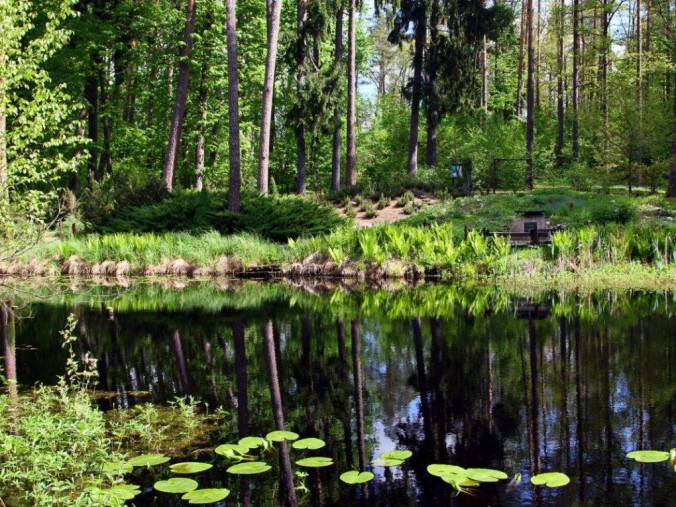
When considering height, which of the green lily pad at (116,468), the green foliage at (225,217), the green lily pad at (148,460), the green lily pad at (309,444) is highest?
the green foliage at (225,217)

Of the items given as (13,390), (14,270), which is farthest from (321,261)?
(13,390)

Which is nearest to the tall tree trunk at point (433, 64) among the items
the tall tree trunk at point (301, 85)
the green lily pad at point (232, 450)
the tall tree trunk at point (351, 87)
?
the tall tree trunk at point (351, 87)

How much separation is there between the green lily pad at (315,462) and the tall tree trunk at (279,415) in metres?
0.11

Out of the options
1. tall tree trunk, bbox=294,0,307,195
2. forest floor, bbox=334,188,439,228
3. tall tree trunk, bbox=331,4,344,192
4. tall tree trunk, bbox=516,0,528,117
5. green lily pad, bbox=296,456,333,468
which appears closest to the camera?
green lily pad, bbox=296,456,333,468

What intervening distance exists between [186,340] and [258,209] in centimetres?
1150

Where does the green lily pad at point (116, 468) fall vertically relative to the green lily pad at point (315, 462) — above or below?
above

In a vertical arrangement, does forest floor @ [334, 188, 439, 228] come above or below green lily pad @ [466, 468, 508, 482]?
above

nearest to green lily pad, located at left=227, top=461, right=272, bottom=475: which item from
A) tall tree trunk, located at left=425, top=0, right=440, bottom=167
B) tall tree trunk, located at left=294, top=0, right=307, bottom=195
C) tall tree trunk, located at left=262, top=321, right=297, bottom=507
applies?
tall tree trunk, located at left=262, top=321, right=297, bottom=507

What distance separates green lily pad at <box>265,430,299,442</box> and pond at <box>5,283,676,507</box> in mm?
183

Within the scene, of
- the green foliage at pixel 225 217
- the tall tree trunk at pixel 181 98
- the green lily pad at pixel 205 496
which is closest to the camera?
the green lily pad at pixel 205 496

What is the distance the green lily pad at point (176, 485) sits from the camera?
5.19 m

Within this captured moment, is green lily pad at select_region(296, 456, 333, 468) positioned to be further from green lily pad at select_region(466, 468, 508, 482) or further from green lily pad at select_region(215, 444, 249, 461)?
green lily pad at select_region(466, 468, 508, 482)

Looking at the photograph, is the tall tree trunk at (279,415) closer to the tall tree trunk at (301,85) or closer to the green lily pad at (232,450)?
the green lily pad at (232,450)

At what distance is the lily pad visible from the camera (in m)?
5.68
